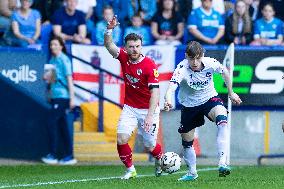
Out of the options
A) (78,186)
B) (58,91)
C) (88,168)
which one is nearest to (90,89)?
(58,91)

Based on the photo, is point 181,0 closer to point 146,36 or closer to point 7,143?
point 146,36

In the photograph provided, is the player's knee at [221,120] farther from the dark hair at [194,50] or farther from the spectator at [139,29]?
the spectator at [139,29]

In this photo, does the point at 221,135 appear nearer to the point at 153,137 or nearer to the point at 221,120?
the point at 221,120

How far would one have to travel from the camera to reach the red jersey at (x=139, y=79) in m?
15.4

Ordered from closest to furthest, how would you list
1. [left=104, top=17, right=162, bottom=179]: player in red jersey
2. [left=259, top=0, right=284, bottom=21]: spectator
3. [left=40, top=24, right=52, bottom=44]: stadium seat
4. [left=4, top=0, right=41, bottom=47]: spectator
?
[left=104, top=17, right=162, bottom=179]: player in red jersey → [left=4, top=0, right=41, bottom=47]: spectator → [left=40, top=24, right=52, bottom=44]: stadium seat → [left=259, top=0, right=284, bottom=21]: spectator

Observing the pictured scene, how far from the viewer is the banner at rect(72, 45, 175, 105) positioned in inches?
840

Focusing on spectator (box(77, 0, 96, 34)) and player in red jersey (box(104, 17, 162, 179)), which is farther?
spectator (box(77, 0, 96, 34))

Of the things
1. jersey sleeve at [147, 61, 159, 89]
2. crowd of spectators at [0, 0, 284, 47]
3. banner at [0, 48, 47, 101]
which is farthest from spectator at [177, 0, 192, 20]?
jersey sleeve at [147, 61, 159, 89]

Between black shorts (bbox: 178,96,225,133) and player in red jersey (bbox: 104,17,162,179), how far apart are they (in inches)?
17.1

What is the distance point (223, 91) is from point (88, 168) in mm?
3705

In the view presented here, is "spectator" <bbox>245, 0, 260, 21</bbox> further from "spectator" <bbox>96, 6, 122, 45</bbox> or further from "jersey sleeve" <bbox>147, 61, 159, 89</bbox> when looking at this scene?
"jersey sleeve" <bbox>147, 61, 159, 89</bbox>

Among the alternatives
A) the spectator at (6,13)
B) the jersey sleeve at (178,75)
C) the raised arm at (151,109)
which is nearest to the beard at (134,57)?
the raised arm at (151,109)

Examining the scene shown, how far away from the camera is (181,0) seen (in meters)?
23.2

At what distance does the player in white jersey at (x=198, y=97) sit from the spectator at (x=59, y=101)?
529 cm
